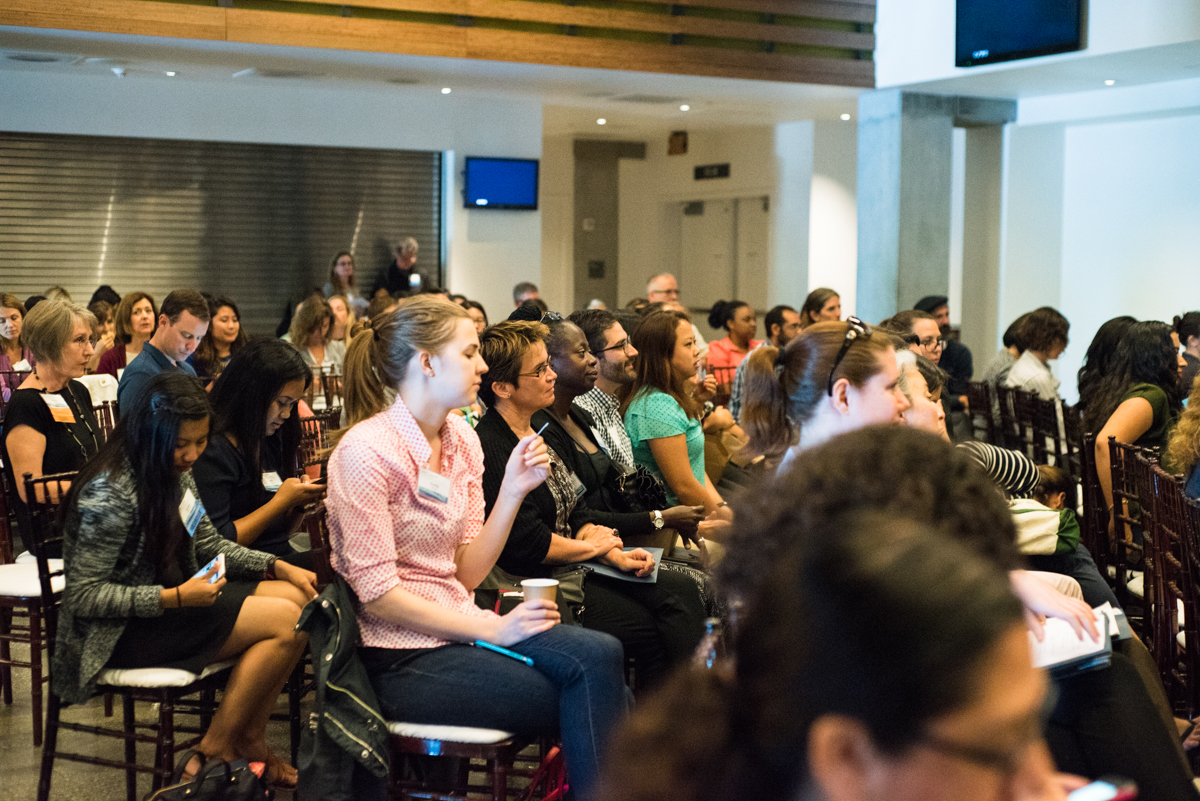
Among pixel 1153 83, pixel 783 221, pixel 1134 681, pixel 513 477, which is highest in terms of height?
pixel 1153 83

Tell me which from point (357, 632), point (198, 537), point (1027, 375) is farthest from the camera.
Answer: point (1027, 375)

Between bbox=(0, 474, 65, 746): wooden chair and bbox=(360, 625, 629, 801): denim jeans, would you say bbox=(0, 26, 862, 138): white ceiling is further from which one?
bbox=(360, 625, 629, 801): denim jeans

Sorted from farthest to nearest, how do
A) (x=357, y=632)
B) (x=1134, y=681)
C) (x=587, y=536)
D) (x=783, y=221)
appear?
(x=783, y=221), (x=587, y=536), (x=357, y=632), (x=1134, y=681)

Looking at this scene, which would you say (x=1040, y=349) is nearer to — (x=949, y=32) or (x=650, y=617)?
(x=949, y=32)

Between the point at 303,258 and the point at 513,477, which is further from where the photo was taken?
the point at 303,258

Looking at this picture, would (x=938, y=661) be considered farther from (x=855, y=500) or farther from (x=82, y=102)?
(x=82, y=102)

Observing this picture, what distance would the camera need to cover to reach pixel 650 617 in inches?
125

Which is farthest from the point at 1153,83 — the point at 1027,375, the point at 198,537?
the point at 198,537

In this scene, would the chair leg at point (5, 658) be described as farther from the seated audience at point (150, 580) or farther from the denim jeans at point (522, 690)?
the denim jeans at point (522, 690)

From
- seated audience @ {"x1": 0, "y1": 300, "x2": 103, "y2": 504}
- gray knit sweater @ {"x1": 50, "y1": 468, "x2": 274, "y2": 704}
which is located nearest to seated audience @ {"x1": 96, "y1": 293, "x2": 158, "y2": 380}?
seated audience @ {"x1": 0, "y1": 300, "x2": 103, "y2": 504}

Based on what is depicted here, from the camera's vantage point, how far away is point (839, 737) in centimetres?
72

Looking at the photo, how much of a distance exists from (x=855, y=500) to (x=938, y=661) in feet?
0.67

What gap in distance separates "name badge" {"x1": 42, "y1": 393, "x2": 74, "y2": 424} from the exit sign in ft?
34.7

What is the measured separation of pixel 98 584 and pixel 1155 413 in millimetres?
3863
